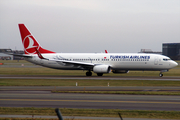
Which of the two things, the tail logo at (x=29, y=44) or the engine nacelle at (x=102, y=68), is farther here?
the tail logo at (x=29, y=44)

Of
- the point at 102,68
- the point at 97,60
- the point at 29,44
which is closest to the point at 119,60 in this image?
the point at 102,68

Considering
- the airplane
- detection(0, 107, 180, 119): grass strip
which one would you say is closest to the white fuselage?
the airplane

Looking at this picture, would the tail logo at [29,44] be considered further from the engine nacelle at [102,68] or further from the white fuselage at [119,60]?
Answer: the engine nacelle at [102,68]

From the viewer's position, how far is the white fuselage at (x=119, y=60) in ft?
150

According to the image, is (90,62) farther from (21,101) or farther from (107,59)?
(21,101)

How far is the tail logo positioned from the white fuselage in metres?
1.51

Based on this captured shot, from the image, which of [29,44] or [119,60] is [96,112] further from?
[29,44]

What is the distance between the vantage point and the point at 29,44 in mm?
51156

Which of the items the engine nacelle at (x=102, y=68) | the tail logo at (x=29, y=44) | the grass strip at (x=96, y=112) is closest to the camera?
the grass strip at (x=96, y=112)

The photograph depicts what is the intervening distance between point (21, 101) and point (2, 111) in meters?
3.91

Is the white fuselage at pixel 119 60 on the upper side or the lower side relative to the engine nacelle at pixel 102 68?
upper

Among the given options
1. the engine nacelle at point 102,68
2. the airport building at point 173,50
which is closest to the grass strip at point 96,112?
the engine nacelle at point 102,68

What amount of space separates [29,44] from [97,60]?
13598 millimetres

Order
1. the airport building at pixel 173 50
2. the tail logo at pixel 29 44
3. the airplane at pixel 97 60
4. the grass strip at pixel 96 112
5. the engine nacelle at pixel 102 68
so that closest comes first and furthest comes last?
1. the grass strip at pixel 96 112
2. the engine nacelle at pixel 102 68
3. the airplane at pixel 97 60
4. the tail logo at pixel 29 44
5. the airport building at pixel 173 50
